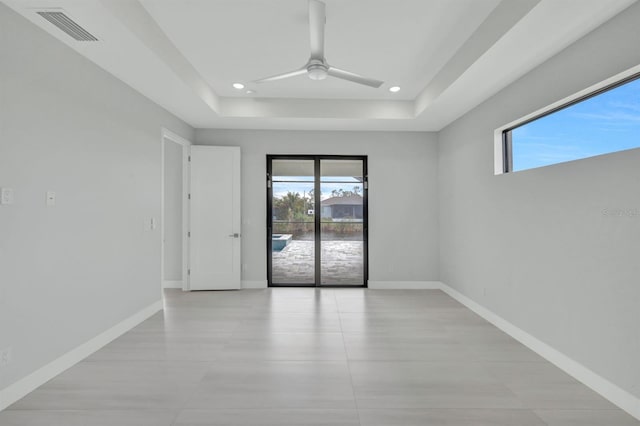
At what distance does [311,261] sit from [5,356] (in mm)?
3892

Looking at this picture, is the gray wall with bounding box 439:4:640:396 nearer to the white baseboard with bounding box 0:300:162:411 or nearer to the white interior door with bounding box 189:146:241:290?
the white interior door with bounding box 189:146:241:290

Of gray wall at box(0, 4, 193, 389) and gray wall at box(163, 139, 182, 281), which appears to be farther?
gray wall at box(163, 139, 182, 281)

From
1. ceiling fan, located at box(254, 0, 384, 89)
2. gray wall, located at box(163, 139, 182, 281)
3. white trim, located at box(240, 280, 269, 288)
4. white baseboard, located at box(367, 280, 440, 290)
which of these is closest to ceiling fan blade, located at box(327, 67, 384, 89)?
ceiling fan, located at box(254, 0, 384, 89)

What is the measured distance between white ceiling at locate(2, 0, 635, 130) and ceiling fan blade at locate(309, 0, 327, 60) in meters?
0.31

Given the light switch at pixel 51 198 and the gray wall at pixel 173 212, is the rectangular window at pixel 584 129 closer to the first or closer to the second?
the light switch at pixel 51 198

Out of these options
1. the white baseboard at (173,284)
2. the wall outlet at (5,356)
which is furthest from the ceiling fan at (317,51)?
the white baseboard at (173,284)

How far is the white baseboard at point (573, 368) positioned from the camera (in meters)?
2.13

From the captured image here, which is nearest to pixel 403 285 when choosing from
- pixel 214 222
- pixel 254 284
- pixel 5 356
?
pixel 254 284

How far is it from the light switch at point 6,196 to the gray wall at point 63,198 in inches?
1.8

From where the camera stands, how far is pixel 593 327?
240cm

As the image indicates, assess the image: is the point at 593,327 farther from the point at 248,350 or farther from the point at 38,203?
the point at 38,203

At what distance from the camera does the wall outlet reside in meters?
2.11

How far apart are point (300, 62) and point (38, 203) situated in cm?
264

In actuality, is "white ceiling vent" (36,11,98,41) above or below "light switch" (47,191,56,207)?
above
